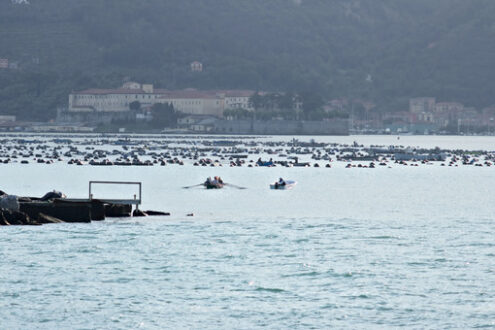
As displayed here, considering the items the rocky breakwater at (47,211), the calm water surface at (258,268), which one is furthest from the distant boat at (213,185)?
the rocky breakwater at (47,211)

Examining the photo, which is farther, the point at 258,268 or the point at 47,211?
the point at 47,211

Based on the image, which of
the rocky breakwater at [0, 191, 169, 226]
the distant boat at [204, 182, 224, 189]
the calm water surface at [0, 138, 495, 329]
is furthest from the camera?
the distant boat at [204, 182, 224, 189]

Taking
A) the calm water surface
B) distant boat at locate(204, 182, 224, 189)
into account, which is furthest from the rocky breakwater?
distant boat at locate(204, 182, 224, 189)

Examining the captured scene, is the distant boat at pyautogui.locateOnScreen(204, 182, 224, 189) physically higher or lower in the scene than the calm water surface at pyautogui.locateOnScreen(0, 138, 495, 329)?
higher

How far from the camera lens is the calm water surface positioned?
38.7 m

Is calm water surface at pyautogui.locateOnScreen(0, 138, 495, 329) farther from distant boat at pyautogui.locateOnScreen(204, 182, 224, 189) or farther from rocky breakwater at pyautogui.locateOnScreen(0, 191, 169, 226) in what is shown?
distant boat at pyautogui.locateOnScreen(204, 182, 224, 189)

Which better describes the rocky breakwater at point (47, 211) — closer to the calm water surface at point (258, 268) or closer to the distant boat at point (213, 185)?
the calm water surface at point (258, 268)

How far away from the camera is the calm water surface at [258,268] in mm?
38719

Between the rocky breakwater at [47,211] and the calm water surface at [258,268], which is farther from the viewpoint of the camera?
the rocky breakwater at [47,211]

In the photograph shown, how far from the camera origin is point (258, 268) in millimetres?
47562

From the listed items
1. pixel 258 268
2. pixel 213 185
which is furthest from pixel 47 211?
pixel 213 185

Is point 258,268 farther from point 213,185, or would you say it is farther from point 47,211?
point 213,185

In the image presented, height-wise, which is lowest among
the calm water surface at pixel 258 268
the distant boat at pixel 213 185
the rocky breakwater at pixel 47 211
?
the calm water surface at pixel 258 268

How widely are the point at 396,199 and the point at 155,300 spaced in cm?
4710
